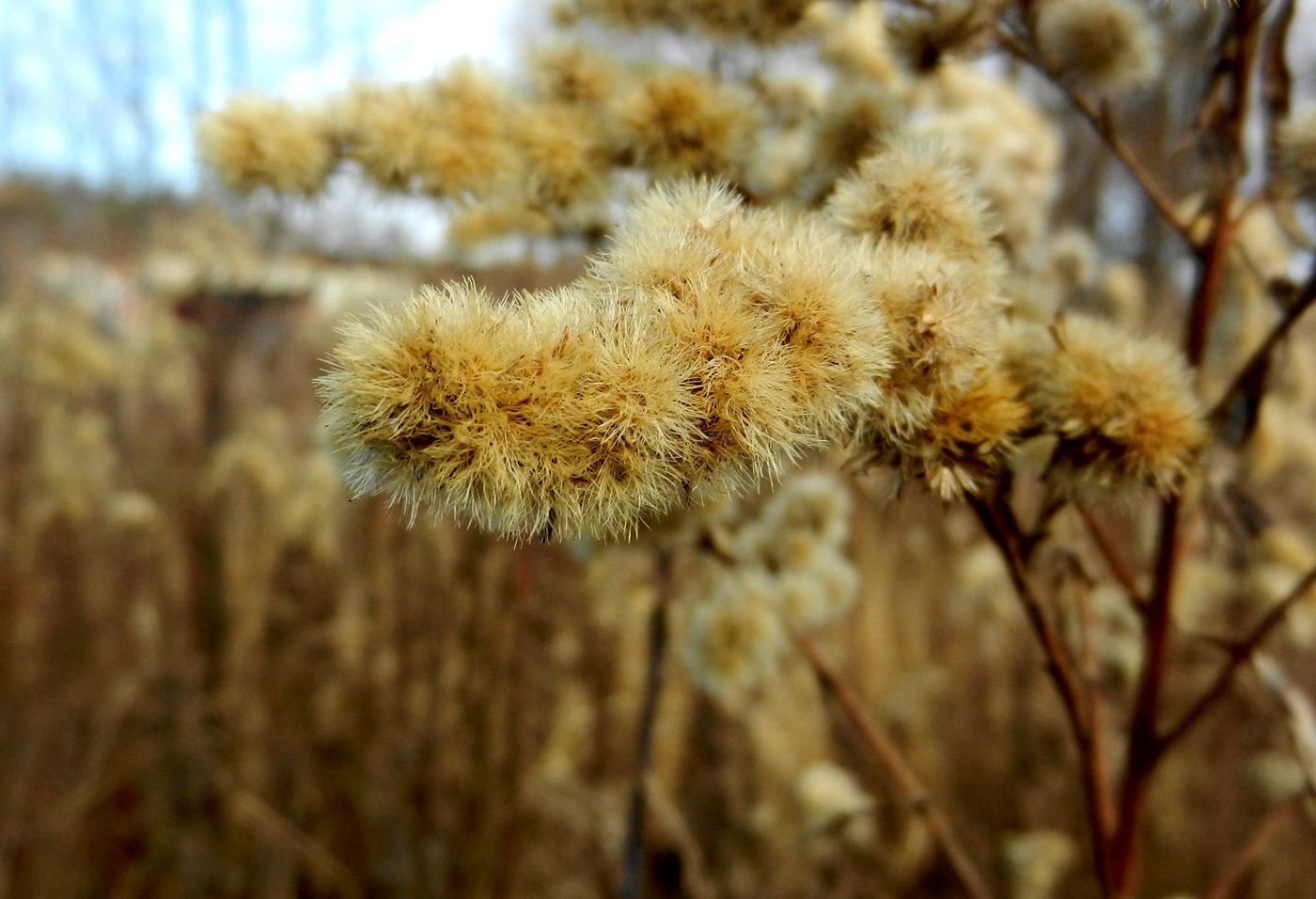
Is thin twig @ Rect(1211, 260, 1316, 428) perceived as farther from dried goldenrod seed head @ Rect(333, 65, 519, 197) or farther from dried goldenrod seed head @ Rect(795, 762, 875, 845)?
dried goldenrod seed head @ Rect(795, 762, 875, 845)

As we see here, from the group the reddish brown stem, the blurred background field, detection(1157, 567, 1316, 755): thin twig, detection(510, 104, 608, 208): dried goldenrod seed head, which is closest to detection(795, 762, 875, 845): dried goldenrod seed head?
the blurred background field

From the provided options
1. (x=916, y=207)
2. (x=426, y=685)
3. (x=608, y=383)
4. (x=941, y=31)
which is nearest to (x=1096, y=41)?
(x=941, y=31)

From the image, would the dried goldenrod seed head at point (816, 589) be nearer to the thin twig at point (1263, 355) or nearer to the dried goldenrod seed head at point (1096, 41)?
the thin twig at point (1263, 355)

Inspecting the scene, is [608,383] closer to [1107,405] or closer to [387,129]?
[1107,405]

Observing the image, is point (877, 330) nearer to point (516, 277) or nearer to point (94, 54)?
point (516, 277)

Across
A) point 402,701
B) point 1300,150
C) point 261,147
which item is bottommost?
point 402,701

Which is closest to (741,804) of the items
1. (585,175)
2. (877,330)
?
(585,175)
